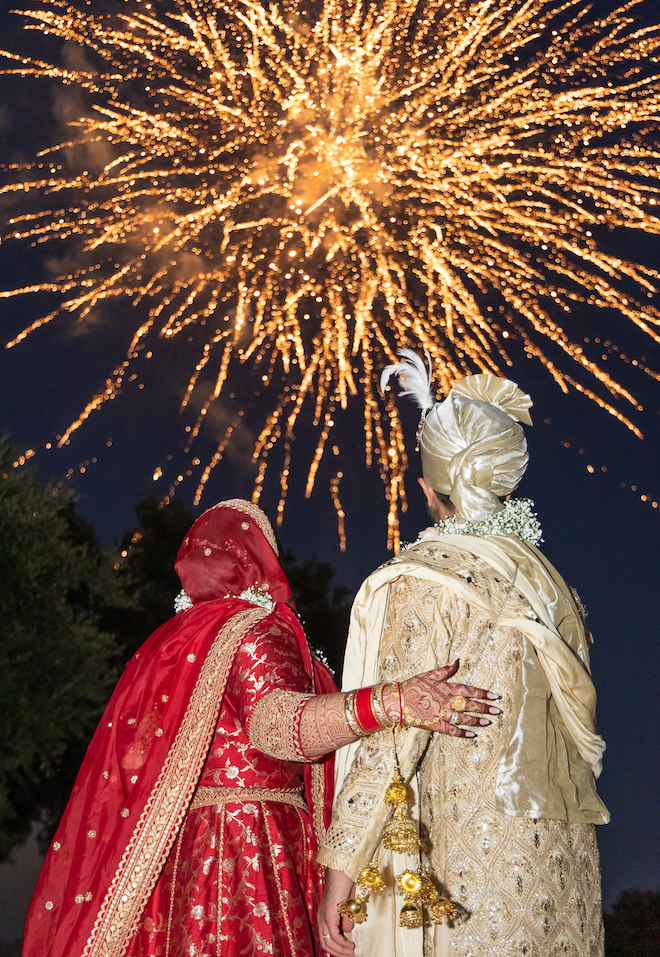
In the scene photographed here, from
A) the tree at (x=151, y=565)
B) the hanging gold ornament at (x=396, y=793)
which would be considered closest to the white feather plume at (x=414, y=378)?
the hanging gold ornament at (x=396, y=793)

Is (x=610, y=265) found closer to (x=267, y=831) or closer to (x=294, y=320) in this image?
(x=294, y=320)

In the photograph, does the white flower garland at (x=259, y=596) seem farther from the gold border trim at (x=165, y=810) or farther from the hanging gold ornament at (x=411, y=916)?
the hanging gold ornament at (x=411, y=916)

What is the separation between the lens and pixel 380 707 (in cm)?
243

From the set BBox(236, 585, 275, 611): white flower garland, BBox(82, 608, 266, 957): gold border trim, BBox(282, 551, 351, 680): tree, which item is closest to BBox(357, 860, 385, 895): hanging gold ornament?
BBox(82, 608, 266, 957): gold border trim

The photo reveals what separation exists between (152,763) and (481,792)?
1130 millimetres

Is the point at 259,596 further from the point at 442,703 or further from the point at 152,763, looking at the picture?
the point at 442,703

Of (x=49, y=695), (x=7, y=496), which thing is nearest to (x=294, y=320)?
(x=7, y=496)

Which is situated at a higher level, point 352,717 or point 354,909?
point 352,717

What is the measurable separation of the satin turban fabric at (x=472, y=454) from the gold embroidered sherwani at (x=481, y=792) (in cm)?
19

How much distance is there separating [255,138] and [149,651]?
23.8 feet

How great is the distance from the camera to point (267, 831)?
298 centimetres

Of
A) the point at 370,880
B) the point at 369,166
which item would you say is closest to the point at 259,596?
the point at 370,880

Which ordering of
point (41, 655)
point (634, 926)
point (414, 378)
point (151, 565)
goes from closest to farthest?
point (414, 378), point (634, 926), point (41, 655), point (151, 565)

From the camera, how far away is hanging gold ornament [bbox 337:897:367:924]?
234 centimetres
